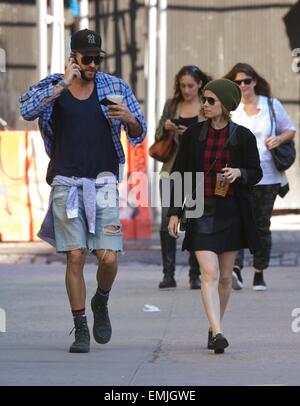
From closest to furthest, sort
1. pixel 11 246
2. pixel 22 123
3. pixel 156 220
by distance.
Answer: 1. pixel 11 246
2. pixel 156 220
3. pixel 22 123

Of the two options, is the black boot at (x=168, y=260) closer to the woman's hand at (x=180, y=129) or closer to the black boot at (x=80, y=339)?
the woman's hand at (x=180, y=129)

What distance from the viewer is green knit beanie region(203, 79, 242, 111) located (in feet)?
28.0

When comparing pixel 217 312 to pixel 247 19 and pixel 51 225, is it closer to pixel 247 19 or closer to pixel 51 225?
pixel 51 225

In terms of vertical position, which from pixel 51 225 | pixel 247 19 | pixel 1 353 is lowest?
pixel 1 353

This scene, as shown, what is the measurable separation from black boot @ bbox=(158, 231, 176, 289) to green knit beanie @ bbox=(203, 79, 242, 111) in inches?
128

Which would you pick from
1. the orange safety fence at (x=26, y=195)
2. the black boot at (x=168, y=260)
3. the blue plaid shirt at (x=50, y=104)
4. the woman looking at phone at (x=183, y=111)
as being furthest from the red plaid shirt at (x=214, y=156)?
the orange safety fence at (x=26, y=195)

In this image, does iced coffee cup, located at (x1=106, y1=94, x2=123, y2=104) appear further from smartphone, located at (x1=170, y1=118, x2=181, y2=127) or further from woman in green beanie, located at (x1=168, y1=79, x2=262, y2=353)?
smartphone, located at (x1=170, y1=118, x2=181, y2=127)

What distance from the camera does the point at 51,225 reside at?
8.59 m

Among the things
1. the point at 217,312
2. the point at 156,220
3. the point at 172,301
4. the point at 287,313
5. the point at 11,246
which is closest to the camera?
the point at 217,312

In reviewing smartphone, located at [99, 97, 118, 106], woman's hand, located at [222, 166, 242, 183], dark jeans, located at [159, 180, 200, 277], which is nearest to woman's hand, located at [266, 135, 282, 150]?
dark jeans, located at [159, 180, 200, 277]

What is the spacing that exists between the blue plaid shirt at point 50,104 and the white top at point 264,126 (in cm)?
290

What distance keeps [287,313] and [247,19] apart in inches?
355

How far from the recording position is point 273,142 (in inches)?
448
